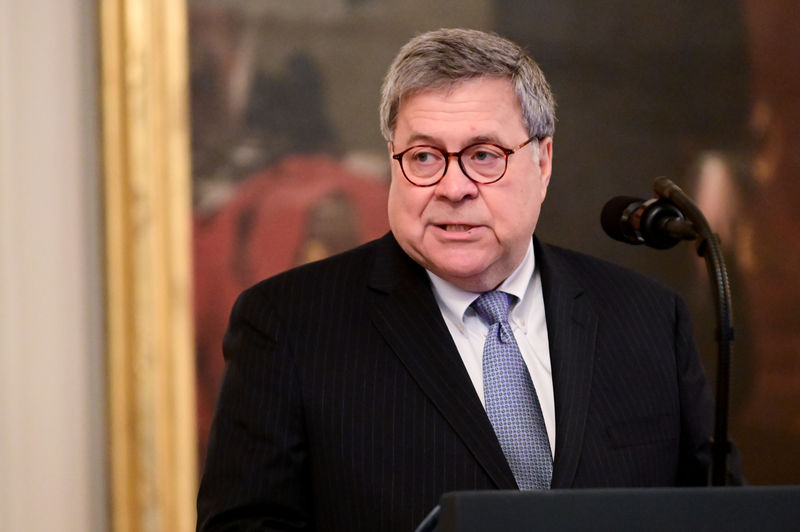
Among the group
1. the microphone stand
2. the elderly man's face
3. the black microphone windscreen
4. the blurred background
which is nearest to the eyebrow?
the elderly man's face

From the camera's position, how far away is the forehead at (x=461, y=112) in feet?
6.74

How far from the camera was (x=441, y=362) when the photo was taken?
2068 mm

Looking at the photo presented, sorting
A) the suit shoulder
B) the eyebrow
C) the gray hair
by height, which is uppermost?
the gray hair

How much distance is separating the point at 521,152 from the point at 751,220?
175 centimetres

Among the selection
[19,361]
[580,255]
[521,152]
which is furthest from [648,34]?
[19,361]

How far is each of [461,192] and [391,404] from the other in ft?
1.48

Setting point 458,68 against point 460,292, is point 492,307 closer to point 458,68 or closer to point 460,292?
point 460,292

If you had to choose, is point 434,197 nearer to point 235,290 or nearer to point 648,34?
point 235,290

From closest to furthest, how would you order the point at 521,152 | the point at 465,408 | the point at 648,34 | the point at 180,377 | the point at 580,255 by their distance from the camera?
the point at 465,408 → the point at 521,152 → the point at 580,255 → the point at 180,377 → the point at 648,34

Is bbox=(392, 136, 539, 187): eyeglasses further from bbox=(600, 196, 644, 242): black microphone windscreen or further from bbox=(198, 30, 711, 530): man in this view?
bbox=(600, 196, 644, 242): black microphone windscreen

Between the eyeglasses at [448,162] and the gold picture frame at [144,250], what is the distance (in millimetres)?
827

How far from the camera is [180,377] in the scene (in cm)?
270

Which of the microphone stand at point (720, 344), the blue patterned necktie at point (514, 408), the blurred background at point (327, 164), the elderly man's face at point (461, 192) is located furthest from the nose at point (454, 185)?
the blurred background at point (327, 164)

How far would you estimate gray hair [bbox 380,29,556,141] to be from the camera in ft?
6.81
